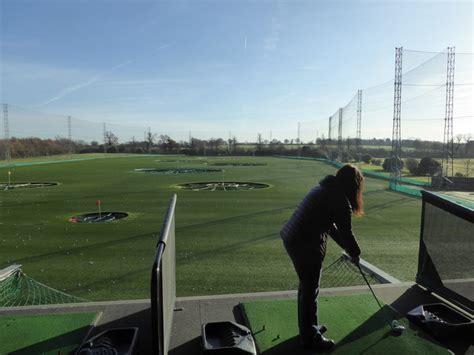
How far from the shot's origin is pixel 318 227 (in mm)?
3295

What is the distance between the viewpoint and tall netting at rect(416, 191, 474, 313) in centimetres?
417

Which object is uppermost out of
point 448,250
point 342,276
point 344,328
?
point 448,250

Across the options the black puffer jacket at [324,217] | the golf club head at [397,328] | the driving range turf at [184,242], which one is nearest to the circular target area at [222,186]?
the driving range turf at [184,242]

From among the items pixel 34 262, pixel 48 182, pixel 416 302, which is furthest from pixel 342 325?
pixel 48 182

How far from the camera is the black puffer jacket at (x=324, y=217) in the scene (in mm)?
3217

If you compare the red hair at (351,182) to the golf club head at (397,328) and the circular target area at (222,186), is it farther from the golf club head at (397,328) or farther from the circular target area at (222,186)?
the circular target area at (222,186)

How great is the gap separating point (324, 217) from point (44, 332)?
3.01 m

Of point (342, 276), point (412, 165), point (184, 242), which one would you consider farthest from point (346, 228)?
point (412, 165)

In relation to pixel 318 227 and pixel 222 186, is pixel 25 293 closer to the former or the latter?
pixel 318 227

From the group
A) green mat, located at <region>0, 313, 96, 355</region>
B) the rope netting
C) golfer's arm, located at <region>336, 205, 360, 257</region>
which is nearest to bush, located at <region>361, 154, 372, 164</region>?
the rope netting

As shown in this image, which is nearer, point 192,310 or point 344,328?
point 344,328

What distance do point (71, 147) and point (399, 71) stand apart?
5166 centimetres

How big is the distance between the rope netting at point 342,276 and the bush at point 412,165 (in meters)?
19.6

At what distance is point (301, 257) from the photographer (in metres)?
3.34
